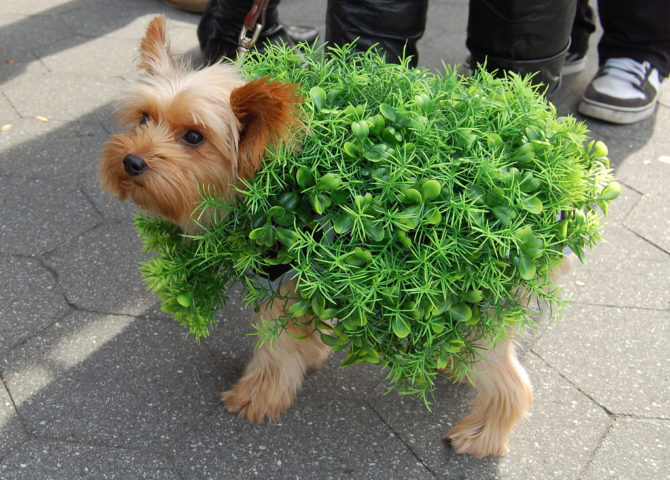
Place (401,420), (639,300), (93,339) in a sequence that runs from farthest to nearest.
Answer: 1. (639,300)
2. (93,339)
3. (401,420)

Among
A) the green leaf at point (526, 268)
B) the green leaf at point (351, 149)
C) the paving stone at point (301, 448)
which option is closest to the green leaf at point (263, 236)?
the green leaf at point (351, 149)

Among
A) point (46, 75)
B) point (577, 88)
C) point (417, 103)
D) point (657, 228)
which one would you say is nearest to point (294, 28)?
point (46, 75)

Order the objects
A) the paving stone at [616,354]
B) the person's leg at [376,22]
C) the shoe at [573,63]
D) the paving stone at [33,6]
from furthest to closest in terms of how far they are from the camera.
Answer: the paving stone at [33,6] → the shoe at [573,63] → the person's leg at [376,22] → the paving stone at [616,354]

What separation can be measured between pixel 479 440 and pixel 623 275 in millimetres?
1126

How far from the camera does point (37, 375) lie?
216 cm

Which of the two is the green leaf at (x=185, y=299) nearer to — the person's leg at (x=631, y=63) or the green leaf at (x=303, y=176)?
the green leaf at (x=303, y=176)

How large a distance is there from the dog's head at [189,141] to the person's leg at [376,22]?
3.25ft

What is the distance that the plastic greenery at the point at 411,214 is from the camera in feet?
5.00

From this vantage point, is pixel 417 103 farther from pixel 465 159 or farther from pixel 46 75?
pixel 46 75

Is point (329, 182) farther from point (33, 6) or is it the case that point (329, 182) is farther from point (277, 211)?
point (33, 6)

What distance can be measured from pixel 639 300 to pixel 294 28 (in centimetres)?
265

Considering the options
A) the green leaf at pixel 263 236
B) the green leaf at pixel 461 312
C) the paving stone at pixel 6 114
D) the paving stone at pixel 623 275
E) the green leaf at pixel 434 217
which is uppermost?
the green leaf at pixel 434 217

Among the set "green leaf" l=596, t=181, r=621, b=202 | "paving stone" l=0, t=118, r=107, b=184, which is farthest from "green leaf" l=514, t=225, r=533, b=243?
"paving stone" l=0, t=118, r=107, b=184

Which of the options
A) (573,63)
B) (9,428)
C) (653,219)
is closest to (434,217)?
(9,428)
